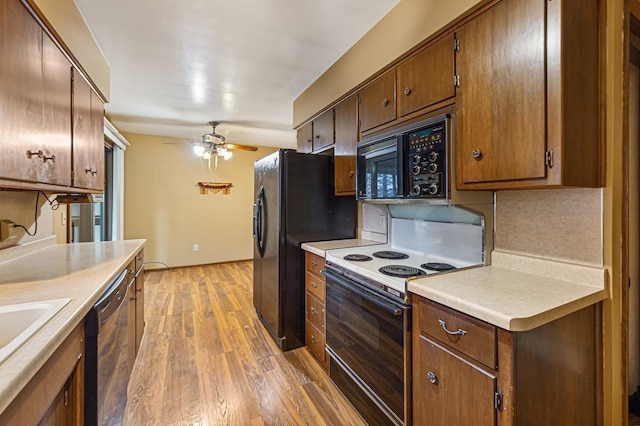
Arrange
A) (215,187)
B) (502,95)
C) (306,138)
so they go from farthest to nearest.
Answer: (215,187) < (306,138) < (502,95)

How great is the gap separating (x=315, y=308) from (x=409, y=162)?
4.51 ft

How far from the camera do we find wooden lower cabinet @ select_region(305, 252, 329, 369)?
2.18 meters

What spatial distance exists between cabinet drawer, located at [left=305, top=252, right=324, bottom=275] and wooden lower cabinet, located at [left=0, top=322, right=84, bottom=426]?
1.43 m

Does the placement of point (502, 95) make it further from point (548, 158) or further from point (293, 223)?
point (293, 223)

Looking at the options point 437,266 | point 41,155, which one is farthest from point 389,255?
point 41,155

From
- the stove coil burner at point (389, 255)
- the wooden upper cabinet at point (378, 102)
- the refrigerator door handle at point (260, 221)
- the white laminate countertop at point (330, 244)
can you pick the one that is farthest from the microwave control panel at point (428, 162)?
the refrigerator door handle at point (260, 221)

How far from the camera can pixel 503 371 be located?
3.15 ft

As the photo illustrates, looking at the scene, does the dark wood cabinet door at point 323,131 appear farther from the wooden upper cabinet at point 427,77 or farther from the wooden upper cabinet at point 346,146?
the wooden upper cabinet at point 427,77

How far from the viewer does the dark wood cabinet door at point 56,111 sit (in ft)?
A: 4.78

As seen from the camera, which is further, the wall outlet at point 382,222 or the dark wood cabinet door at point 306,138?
the dark wood cabinet door at point 306,138

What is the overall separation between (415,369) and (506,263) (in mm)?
770

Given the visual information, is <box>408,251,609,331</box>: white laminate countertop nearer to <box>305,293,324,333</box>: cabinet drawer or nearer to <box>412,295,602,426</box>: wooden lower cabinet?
<box>412,295,602,426</box>: wooden lower cabinet

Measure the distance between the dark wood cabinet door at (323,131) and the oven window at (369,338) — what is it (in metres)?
1.39

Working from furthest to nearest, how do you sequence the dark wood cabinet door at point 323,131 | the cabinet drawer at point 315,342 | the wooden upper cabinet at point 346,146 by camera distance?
the dark wood cabinet door at point 323,131 < the wooden upper cabinet at point 346,146 < the cabinet drawer at point 315,342
